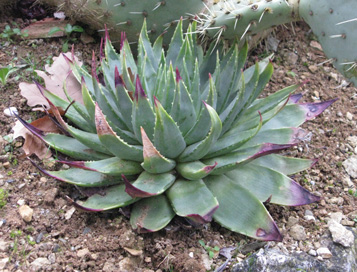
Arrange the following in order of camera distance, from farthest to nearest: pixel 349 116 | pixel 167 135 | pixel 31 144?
pixel 349 116
pixel 31 144
pixel 167 135

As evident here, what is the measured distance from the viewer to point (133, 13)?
2.87 metres

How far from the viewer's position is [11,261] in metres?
1.84

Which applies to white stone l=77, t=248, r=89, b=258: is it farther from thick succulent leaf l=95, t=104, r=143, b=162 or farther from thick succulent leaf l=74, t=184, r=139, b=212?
thick succulent leaf l=95, t=104, r=143, b=162

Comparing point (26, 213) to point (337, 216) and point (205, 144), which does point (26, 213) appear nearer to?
point (205, 144)

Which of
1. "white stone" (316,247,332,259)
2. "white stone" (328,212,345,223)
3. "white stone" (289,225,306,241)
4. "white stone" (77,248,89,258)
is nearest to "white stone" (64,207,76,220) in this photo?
"white stone" (77,248,89,258)

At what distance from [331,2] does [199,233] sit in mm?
1415

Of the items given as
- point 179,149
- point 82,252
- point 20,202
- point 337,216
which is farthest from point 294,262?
point 20,202

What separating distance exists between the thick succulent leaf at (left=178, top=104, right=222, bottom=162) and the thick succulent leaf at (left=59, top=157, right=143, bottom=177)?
22 centimetres

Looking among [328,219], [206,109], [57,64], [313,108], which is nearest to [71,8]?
[57,64]

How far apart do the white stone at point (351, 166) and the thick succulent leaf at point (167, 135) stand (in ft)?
3.90

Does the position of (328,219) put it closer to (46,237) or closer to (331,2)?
(331,2)

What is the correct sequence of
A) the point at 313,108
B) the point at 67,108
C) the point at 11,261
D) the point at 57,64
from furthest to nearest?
the point at 57,64 < the point at 313,108 < the point at 67,108 < the point at 11,261

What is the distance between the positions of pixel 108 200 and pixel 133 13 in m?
1.42

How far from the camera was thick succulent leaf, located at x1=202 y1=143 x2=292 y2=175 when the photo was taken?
6.24 feet
